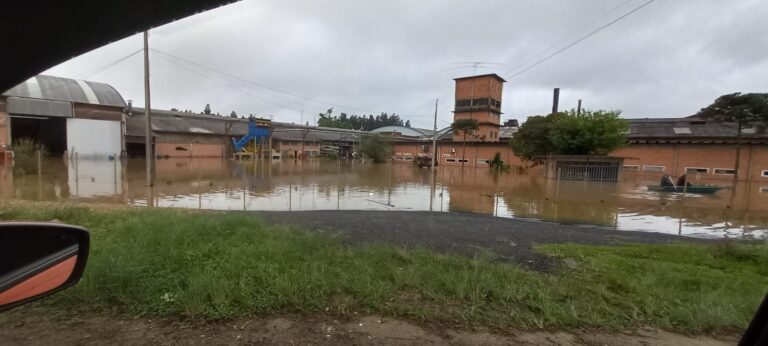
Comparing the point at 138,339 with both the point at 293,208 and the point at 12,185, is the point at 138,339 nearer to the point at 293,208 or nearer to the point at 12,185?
the point at 293,208

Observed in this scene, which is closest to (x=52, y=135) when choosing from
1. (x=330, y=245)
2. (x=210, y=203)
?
(x=210, y=203)

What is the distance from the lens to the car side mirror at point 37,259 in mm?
1383

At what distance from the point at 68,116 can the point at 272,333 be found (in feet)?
133

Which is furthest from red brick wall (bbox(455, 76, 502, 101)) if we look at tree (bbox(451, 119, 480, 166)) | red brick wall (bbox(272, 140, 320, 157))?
red brick wall (bbox(272, 140, 320, 157))

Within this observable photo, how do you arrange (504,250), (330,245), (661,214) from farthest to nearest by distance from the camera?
(661,214)
(504,250)
(330,245)

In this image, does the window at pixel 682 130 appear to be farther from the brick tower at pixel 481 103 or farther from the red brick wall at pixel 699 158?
the brick tower at pixel 481 103

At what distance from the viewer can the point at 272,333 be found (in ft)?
8.79

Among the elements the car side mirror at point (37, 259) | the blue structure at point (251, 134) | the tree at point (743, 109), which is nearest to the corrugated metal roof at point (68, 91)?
the blue structure at point (251, 134)

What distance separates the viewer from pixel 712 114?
2769 centimetres

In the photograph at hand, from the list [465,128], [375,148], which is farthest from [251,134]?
[465,128]

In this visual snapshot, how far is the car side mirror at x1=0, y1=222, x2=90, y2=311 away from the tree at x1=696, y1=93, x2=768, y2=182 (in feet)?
118

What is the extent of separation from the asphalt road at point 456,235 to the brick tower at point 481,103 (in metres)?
41.3

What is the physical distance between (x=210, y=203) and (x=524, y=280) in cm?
1085

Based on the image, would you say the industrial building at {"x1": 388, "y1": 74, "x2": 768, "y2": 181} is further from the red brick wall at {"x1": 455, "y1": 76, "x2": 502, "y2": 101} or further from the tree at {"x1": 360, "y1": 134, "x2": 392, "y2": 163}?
the tree at {"x1": 360, "y1": 134, "x2": 392, "y2": 163}
